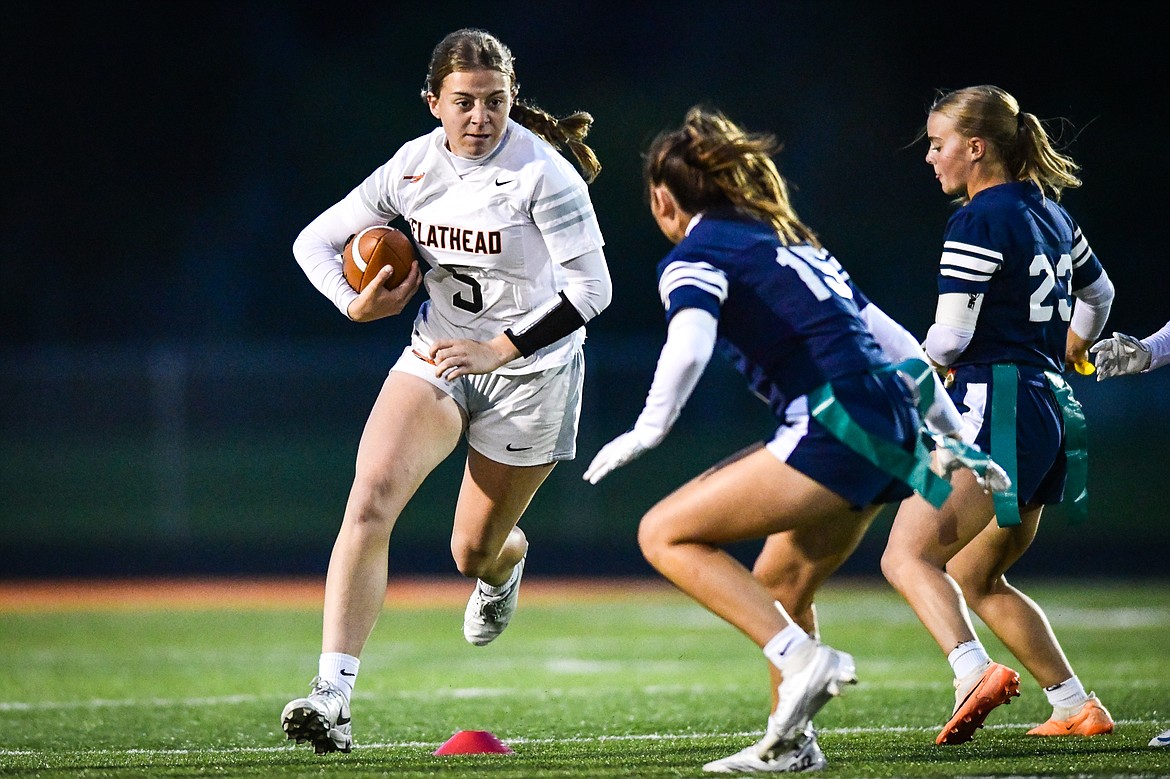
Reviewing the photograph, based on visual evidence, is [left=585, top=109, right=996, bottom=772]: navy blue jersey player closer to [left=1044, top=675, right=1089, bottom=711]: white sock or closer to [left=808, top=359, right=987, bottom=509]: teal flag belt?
[left=808, top=359, right=987, bottom=509]: teal flag belt

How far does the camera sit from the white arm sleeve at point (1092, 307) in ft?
15.8

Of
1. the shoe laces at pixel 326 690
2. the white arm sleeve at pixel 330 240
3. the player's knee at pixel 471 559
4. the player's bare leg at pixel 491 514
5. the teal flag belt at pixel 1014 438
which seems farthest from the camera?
the player's knee at pixel 471 559

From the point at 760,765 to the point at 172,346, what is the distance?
1944cm

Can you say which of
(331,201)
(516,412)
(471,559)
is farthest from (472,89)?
(331,201)

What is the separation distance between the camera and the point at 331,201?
84.9ft

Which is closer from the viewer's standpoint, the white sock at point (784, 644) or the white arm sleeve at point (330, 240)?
the white sock at point (784, 644)

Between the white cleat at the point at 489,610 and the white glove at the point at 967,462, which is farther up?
the white glove at the point at 967,462

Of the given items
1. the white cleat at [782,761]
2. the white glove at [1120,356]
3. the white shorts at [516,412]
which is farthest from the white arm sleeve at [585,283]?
the white glove at [1120,356]

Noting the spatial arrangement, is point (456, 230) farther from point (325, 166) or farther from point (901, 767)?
point (325, 166)

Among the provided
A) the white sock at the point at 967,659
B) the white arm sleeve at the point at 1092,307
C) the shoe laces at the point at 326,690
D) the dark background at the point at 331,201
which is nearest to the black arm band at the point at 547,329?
the shoe laces at the point at 326,690

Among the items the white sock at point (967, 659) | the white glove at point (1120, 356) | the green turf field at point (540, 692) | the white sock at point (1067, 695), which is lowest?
the green turf field at point (540, 692)

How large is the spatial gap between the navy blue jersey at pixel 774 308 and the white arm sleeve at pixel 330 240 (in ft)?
4.85

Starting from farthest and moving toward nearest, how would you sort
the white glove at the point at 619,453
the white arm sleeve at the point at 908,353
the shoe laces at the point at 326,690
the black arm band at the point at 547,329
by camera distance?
the black arm band at the point at 547,329, the shoe laces at the point at 326,690, the white arm sleeve at the point at 908,353, the white glove at the point at 619,453

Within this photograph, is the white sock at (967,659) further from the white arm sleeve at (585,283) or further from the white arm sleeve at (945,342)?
the white arm sleeve at (585,283)
